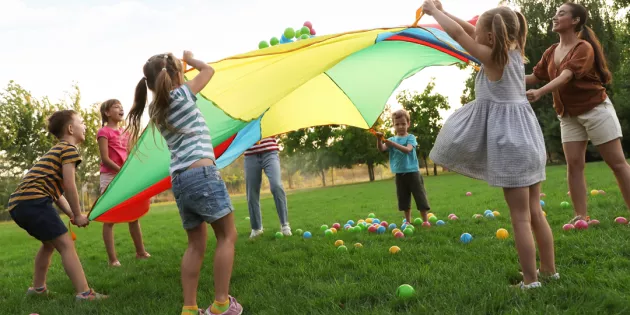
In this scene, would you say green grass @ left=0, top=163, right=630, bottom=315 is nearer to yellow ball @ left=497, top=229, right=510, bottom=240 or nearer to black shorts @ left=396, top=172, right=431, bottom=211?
yellow ball @ left=497, top=229, right=510, bottom=240

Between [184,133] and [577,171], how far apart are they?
3293mm

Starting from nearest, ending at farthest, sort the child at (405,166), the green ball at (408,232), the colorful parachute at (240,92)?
the colorful parachute at (240,92), the green ball at (408,232), the child at (405,166)

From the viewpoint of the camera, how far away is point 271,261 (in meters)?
3.97

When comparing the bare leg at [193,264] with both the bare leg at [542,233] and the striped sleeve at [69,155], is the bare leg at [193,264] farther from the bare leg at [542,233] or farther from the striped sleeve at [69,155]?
the bare leg at [542,233]

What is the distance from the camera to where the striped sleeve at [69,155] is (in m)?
3.33

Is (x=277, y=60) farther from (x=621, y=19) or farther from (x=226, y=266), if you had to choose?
(x=621, y=19)

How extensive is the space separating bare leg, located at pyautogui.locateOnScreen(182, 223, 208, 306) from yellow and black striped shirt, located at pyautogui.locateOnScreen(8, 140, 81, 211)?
1.31 metres

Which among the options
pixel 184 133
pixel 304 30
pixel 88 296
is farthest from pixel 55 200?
pixel 304 30

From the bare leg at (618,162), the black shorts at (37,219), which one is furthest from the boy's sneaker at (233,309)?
the bare leg at (618,162)

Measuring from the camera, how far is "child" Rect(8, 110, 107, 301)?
3223 mm

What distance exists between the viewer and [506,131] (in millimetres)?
2500

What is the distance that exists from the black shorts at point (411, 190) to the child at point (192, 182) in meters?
2.95

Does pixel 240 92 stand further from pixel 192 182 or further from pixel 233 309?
pixel 233 309

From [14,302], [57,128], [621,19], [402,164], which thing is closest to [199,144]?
[57,128]
